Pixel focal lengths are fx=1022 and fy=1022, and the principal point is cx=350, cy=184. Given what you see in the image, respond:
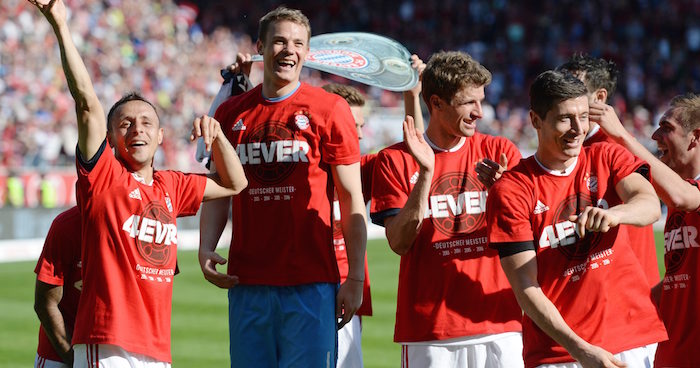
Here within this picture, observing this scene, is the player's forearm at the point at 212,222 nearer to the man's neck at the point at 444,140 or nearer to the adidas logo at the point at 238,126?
the adidas logo at the point at 238,126

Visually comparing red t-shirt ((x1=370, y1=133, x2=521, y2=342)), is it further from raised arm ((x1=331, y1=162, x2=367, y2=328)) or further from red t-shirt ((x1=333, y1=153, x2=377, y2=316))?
red t-shirt ((x1=333, y1=153, x2=377, y2=316))

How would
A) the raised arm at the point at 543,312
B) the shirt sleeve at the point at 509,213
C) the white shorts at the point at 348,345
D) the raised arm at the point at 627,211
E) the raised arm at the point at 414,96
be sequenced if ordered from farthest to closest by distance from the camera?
the white shorts at the point at 348,345
the raised arm at the point at 414,96
the shirt sleeve at the point at 509,213
the raised arm at the point at 543,312
the raised arm at the point at 627,211

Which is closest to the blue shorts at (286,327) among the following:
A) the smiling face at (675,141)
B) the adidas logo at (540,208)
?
the adidas logo at (540,208)

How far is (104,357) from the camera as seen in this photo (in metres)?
4.57

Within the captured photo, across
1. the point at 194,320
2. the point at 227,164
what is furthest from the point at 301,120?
the point at 194,320

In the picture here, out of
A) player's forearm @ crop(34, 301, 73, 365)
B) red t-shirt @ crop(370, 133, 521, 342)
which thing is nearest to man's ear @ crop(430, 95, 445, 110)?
red t-shirt @ crop(370, 133, 521, 342)

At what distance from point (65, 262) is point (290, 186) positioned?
3.91 feet

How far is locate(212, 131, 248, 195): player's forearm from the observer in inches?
192

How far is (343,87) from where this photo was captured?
22.1 feet

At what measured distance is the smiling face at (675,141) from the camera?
514 cm

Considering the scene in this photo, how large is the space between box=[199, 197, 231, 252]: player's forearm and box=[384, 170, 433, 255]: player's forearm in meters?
0.91

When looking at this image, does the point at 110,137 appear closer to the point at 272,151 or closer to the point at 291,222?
the point at 272,151

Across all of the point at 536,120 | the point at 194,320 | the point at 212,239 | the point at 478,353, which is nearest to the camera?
the point at 536,120

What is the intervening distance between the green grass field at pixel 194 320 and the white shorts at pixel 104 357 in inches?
211
